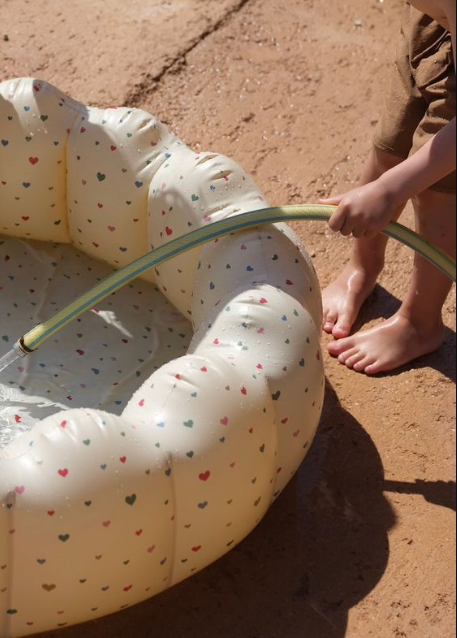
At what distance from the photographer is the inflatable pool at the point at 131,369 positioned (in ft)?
4.81

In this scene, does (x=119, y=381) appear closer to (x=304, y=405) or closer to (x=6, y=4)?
(x=304, y=405)

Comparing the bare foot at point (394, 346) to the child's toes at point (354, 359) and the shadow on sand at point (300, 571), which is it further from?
the shadow on sand at point (300, 571)

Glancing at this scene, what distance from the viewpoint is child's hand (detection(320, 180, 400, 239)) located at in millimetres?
1605

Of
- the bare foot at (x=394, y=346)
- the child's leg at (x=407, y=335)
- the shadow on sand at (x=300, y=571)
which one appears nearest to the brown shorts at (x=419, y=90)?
the child's leg at (x=407, y=335)

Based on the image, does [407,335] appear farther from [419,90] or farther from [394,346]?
[419,90]

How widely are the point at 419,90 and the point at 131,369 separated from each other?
2.54 feet

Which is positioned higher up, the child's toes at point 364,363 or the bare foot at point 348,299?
the bare foot at point 348,299

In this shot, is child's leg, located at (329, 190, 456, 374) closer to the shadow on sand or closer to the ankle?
the ankle

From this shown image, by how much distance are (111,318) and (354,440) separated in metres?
0.56

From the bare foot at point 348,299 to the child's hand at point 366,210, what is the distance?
603mm

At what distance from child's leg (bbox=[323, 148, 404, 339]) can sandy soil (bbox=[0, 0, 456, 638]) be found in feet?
0.20

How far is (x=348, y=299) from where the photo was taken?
2244 millimetres

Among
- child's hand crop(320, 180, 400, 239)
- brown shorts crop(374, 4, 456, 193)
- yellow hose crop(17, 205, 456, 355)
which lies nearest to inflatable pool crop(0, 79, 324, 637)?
yellow hose crop(17, 205, 456, 355)

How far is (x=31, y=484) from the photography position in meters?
1.45
